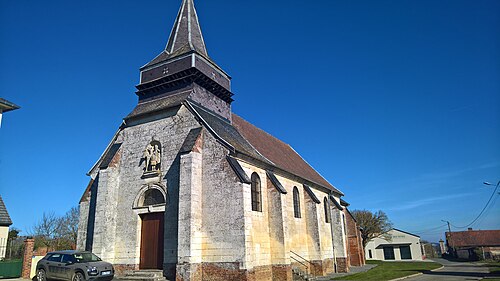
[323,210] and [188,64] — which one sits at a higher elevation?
[188,64]

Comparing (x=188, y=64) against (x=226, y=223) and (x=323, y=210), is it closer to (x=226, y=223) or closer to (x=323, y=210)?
(x=226, y=223)

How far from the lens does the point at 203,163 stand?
16156 mm

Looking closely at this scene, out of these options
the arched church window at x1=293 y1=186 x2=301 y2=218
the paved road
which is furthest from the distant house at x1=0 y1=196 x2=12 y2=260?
the paved road

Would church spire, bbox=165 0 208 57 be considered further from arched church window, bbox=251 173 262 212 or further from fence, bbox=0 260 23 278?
fence, bbox=0 260 23 278

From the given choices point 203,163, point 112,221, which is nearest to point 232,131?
point 203,163

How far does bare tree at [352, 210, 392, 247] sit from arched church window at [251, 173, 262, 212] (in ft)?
125

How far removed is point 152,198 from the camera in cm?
1706

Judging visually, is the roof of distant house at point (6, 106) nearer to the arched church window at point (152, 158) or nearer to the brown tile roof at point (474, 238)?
the arched church window at point (152, 158)

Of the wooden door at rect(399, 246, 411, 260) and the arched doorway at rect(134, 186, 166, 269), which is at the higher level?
the arched doorway at rect(134, 186, 166, 269)

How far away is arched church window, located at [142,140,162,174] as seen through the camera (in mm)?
17312

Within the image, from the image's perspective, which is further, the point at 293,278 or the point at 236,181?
the point at 293,278

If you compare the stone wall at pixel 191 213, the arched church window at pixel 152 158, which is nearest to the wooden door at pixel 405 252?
the stone wall at pixel 191 213

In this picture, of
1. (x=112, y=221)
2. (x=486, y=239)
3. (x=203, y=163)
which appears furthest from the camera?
(x=486, y=239)

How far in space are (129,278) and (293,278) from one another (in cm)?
820
